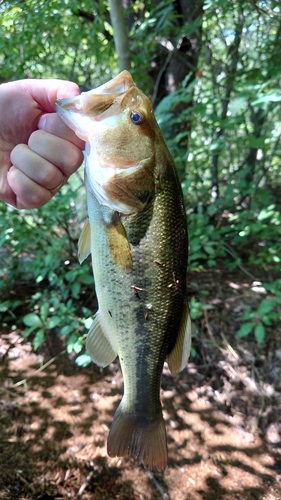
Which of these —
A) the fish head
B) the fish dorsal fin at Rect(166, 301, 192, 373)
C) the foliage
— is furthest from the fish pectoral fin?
the foliage

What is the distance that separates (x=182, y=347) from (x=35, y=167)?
943 millimetres

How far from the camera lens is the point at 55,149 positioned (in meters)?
1.23

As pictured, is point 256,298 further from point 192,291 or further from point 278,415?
point 278,415

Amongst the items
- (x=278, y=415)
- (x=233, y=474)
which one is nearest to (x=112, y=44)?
(x=278, y=415)

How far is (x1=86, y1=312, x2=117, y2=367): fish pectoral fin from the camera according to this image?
1.37 m

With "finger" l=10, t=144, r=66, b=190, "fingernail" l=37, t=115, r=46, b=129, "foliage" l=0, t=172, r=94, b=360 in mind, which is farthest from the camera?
"foliage" l=0, t=172, r=94, b=360

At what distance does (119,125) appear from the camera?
1.13m

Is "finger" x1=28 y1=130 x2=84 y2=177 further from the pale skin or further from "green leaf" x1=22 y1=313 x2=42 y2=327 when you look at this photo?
"green leaf" x1=22 y1=313 x2=42 y2=327

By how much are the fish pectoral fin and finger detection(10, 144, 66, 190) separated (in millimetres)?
611

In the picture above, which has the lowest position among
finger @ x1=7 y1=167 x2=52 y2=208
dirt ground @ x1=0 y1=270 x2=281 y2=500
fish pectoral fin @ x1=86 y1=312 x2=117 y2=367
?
dirt ground @ x1=0 y1=270 x2=281 y2=500

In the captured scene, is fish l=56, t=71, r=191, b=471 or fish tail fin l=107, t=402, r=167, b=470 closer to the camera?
fish l=56, t=71, r=191, b=471

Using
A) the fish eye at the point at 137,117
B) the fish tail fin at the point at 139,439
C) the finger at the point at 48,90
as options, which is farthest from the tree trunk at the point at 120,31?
the fish tail fin at the point at 139,439

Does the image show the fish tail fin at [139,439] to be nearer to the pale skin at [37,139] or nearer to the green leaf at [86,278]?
the pale skin at [37,139]

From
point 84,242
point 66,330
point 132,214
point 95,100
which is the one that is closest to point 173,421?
point 66,330
